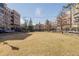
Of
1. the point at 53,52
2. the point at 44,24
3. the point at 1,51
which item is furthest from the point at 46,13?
the point at 1,51

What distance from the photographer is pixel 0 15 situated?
3770mm

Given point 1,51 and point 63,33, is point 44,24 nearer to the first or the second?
point 63,33

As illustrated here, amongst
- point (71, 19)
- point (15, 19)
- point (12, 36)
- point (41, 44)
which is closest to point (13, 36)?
point (12, 36)

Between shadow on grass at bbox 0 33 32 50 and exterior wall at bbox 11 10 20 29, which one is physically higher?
exterior wall at bbox 11 10 20 29

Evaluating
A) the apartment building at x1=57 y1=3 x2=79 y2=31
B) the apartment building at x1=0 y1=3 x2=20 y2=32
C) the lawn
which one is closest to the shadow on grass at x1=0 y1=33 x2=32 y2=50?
the lawn

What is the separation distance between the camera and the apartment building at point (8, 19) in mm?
3759

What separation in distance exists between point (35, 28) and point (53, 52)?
0.60 meters

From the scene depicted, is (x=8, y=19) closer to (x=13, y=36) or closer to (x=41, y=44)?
(x=13, y=36)

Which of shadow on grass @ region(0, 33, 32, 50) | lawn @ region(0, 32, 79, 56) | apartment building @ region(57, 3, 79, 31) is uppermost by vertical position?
apartment building @ region(57, 3, 79, 31)

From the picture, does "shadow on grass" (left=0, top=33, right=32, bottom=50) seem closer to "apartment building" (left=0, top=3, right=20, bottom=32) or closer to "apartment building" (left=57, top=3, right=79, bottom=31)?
"apartment building" (left=0, top=3, right=20, bottom=32)

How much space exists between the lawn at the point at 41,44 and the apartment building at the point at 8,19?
17 centimetres

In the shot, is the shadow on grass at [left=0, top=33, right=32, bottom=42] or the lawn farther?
the shadow on grass at [left=0, top=33, right=32, bottom=42]

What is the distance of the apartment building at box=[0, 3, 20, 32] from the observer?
3759 mm

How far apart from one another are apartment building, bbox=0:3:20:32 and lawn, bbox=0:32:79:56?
0.54ft
